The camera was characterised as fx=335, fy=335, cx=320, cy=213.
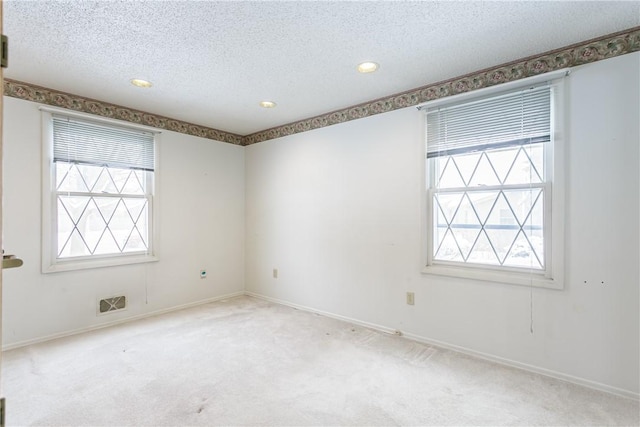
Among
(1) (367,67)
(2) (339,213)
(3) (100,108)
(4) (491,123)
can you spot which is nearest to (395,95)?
(1) (367,67)

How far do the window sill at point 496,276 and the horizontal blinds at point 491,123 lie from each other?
104 centimetres

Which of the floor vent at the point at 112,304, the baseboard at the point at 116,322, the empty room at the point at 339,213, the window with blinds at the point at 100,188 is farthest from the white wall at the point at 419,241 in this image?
the floor vent at the point at 112,304

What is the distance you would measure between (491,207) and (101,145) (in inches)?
154

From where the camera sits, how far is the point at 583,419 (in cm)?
202

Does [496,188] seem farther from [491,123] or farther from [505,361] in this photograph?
[505,361]

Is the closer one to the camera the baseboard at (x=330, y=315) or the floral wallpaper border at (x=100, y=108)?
the floral wallpaper border at (x=100, y=108)

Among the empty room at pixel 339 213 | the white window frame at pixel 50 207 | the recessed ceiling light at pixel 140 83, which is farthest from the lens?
the white window frame at pixel 50 207

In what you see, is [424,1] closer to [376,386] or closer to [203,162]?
[376,386]

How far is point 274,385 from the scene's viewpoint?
237 centimetres

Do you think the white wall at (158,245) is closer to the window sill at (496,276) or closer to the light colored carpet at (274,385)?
the light colored carpet at (274,385)

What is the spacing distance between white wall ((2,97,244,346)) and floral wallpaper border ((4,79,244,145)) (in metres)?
0.09

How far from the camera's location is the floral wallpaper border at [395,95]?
2369 mm

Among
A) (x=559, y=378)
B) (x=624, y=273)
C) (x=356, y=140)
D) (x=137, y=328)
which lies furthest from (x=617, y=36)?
(x=137, y=328)

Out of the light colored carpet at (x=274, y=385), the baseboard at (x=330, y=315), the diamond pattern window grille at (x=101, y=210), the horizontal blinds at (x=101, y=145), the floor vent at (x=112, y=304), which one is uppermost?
the horizontal blinds at (x=101, y=145)
